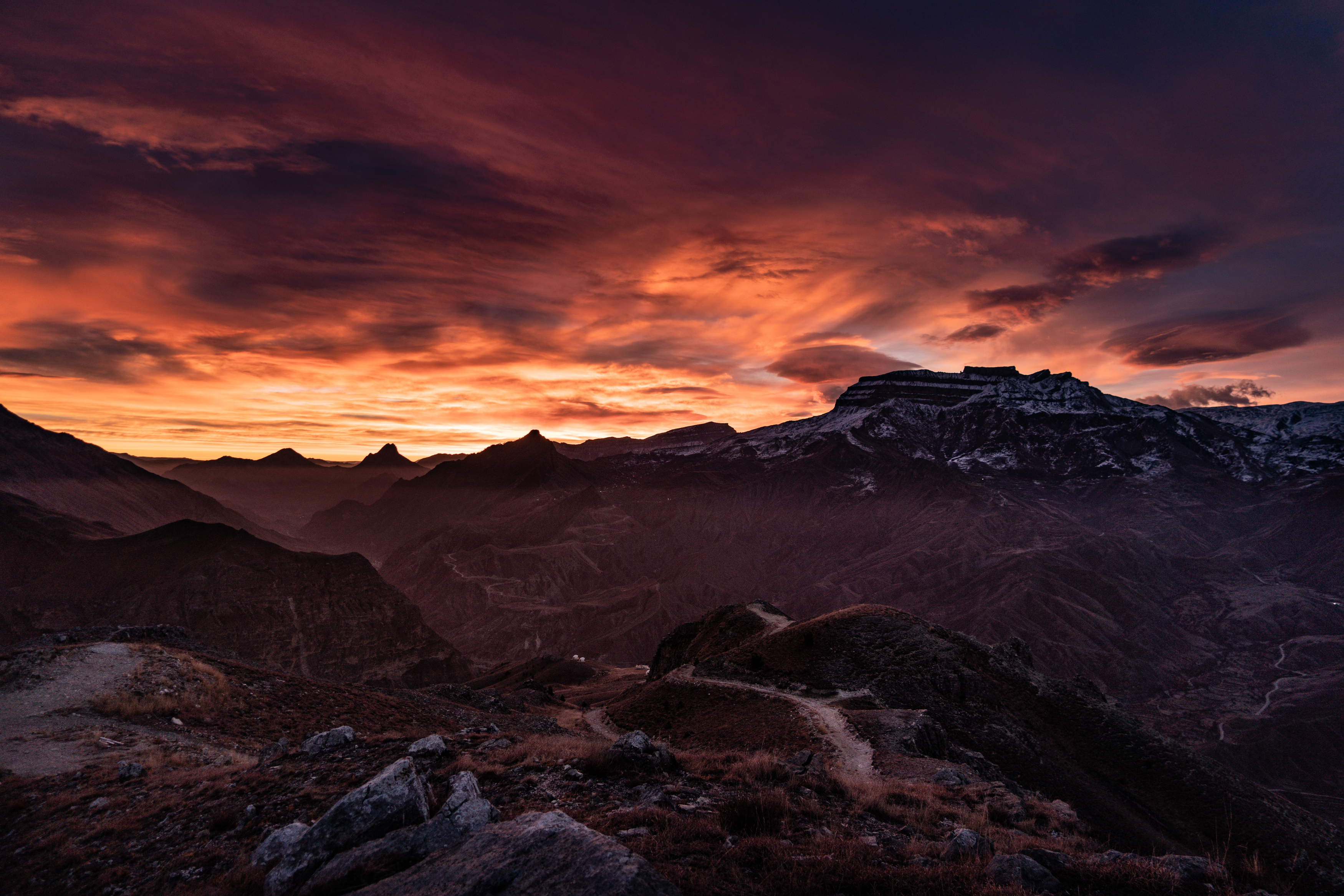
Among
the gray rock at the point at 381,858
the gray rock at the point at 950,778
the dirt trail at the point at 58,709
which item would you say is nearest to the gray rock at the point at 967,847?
the gray rock at the point at 381,858

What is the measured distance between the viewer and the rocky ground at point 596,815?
848 cm

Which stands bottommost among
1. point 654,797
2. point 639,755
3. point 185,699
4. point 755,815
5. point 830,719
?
point 830,719

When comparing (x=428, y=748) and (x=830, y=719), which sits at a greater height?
(x=428, y=748)

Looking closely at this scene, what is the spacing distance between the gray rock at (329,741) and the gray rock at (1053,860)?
51.8 ft

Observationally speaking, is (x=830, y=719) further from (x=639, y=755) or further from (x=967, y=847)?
(x=967, y=847)

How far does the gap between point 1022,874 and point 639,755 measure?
27.3 feet

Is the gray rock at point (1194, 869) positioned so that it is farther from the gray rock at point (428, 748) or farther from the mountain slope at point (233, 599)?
the mountain slope at point (233, 599)

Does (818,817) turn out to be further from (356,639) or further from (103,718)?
(356,639)

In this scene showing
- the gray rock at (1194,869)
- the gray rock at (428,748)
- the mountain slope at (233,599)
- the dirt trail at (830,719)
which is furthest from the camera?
the mountain slope at (233,599)

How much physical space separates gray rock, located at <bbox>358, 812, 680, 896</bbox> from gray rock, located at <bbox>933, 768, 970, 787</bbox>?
20.1 meters

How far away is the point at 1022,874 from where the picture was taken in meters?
8.31

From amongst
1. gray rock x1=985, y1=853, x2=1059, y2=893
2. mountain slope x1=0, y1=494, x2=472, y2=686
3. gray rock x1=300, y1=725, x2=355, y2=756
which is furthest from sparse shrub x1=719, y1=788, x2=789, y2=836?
mountain slope x1=0, y1=494, x2=472, y2=686

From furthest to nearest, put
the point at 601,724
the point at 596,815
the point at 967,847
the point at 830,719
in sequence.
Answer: the point at 601,724, the point at 830,719, the point at 596,815, the point at 967,847

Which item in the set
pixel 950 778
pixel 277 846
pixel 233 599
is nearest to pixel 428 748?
pixel 277 846
